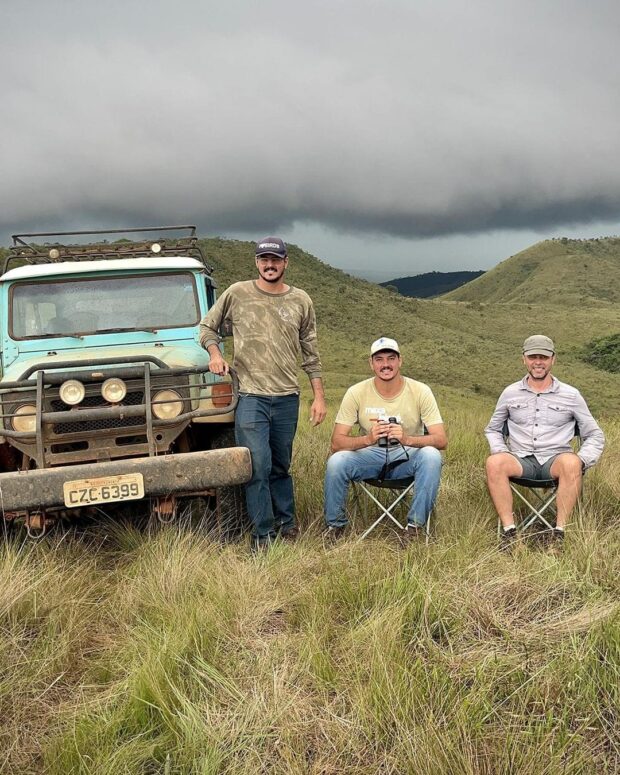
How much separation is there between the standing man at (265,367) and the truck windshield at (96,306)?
924 millimetres

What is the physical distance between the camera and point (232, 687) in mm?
2457

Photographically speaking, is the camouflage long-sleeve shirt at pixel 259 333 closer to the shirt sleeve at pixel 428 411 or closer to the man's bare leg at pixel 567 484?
the shirt sleeve at pixel 428 411

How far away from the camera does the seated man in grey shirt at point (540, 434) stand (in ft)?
13.7

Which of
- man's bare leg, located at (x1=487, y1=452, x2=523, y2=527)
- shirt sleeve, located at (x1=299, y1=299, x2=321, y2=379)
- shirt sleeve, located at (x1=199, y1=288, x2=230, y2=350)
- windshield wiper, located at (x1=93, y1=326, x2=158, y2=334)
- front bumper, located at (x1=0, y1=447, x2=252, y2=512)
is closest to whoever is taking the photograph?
front bumper, located at (x1=0, y1=447, x2=252, y2=512)

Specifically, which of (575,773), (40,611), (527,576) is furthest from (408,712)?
(40,611)

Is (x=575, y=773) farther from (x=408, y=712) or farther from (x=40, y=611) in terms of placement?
(x=40, y=611)

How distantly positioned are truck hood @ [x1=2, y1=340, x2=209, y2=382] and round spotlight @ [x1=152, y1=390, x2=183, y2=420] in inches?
9.6

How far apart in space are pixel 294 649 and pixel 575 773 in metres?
1.14

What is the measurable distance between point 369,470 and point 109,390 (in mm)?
1789

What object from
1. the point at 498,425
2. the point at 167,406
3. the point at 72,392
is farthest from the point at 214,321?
the point at 498,425

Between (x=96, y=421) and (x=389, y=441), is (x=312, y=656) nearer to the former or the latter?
(x=389, y=441)

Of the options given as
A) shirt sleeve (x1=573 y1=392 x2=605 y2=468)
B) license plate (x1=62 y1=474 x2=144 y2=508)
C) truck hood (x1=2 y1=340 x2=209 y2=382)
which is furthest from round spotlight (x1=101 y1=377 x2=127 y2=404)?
shirt sleeve (x1=573 y1=392 x2=605 y2=468)

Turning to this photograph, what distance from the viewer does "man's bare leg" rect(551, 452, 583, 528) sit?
407 cm

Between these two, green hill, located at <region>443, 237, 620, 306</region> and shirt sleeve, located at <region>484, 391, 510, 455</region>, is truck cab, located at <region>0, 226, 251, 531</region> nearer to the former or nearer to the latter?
shirt sleeve, located at <region>484, 391, 510, 455</region>
